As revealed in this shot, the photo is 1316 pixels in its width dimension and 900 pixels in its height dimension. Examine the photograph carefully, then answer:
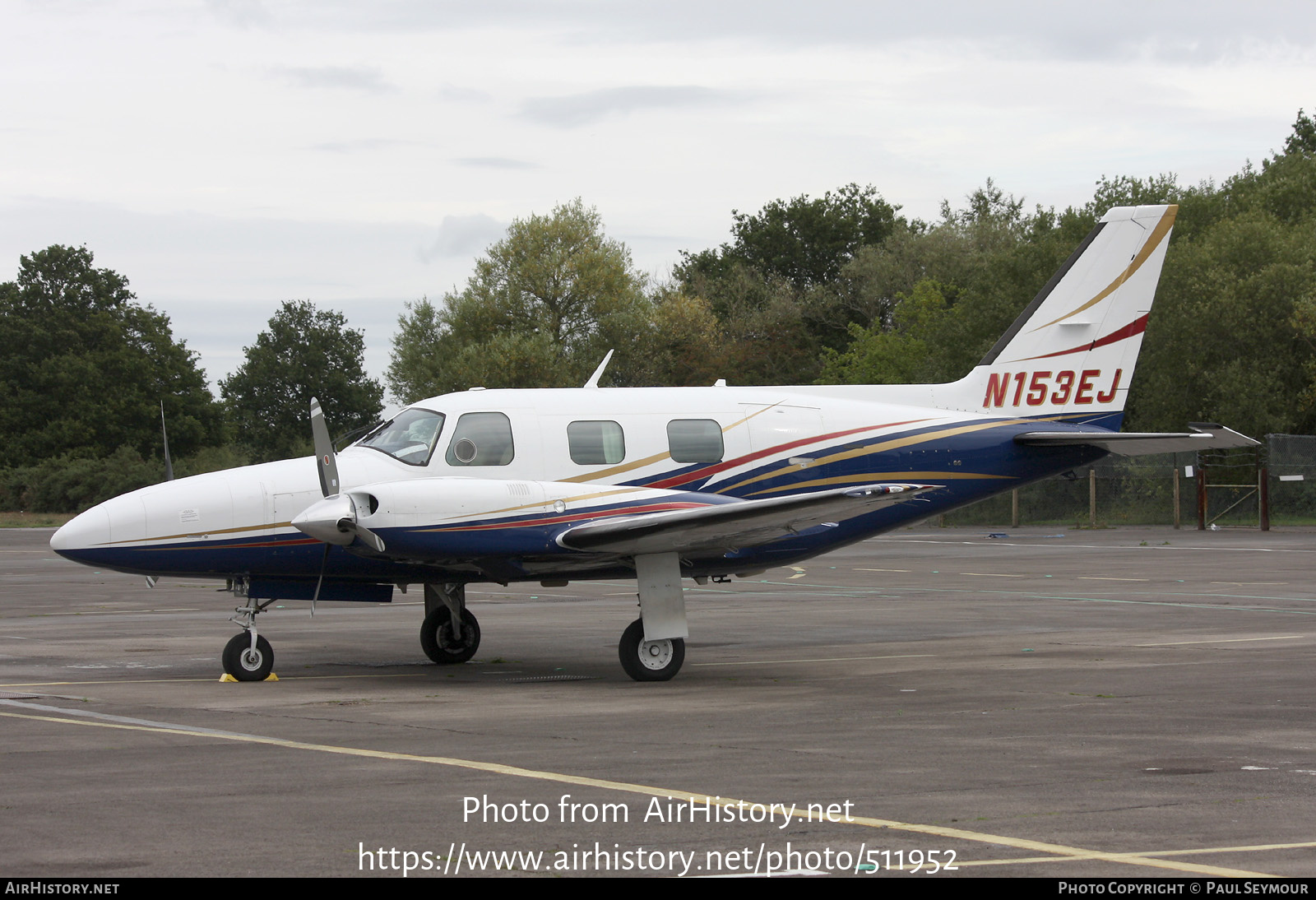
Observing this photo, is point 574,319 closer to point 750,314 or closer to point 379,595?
point 750,314

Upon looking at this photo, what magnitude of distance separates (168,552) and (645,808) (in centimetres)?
749

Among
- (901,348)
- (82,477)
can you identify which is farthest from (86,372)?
(901,348)

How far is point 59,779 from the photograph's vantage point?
830 cm

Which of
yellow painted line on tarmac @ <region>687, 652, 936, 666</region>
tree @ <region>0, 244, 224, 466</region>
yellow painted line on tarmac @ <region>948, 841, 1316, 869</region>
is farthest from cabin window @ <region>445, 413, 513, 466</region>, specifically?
tree @ <region>0, 244, 224, 466</region>

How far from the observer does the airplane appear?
499 inches

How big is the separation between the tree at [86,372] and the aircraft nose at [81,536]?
6712 centimetres

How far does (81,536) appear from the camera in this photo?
1284 cm

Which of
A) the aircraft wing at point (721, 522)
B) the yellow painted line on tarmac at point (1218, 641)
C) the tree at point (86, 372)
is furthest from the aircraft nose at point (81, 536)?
the tree at point (86, 372)

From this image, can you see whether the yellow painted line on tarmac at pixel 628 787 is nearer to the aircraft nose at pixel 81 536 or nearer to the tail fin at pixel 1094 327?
the aircraft nose at pixel 81 536

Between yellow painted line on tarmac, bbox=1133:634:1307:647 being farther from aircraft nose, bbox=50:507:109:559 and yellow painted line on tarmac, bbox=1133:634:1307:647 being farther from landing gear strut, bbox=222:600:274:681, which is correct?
aircraft nose, bbox=50:507:109:559

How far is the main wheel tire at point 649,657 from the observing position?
523 inches

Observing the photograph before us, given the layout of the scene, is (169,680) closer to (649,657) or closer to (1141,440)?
(649,657)

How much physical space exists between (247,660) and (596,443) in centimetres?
420

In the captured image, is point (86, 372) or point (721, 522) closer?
point (721, 522)
